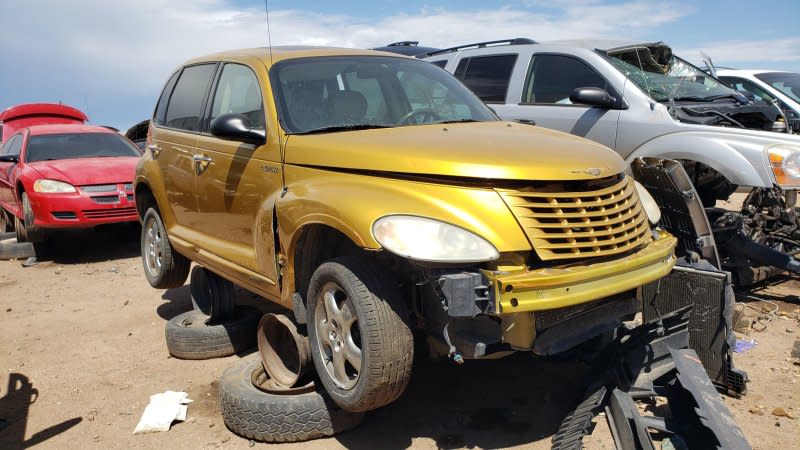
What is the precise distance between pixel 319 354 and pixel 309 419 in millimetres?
439

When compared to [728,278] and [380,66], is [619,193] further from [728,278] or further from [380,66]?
[380,66]

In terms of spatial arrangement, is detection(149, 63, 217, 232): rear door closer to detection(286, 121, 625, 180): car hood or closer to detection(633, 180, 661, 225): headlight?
detection(286, 121, 625, 180): car hood

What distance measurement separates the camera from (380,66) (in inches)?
177

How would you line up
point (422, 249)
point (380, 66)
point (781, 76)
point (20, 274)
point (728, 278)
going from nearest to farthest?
point (422, 249)
point (728, 278)
point (380, 66)
point (20, 274)
point (781, 76)

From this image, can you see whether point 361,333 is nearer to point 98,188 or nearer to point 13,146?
point 98,188

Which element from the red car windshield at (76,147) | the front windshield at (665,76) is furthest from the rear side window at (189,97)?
the red car windshield at (76,147)

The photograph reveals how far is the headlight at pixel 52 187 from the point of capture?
28.3ft

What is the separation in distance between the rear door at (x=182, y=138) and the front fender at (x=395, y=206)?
1.77m

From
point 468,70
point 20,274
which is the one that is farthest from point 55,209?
point 468,70

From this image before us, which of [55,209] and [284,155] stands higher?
[284,155]

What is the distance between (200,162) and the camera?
457cm

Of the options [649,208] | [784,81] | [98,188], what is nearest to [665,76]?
[649,208]

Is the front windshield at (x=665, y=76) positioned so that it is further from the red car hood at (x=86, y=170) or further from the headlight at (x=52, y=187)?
the headlight at (x=52, y=187)

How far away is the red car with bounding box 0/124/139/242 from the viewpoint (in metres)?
8.57
